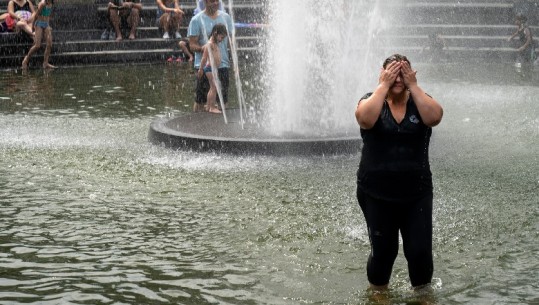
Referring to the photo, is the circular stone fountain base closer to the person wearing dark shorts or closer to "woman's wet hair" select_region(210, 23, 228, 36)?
the person wearing dark shorts

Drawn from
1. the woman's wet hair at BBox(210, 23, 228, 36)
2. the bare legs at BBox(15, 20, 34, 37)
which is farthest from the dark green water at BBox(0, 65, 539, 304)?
the bare legs at BBox(15, 20, 34, 37)

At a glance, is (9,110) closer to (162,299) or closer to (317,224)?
(317,224)

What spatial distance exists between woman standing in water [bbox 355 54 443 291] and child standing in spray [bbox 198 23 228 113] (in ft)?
24.9

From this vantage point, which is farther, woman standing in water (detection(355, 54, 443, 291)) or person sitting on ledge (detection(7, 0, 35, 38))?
person sitting on ledge (detection(7, 0, 35, 38))

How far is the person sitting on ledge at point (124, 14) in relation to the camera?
941 inches

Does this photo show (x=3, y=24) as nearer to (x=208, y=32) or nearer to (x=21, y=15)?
(x=21, y=15)

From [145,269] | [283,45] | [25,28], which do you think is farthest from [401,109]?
[25,28]

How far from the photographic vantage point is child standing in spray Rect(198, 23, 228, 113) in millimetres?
13250

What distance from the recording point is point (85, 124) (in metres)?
13.8

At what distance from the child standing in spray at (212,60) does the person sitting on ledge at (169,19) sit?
10788mm

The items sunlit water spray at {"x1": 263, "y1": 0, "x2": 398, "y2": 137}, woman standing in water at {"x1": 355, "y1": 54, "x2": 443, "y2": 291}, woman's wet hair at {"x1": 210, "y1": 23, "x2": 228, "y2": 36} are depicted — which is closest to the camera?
woman standing in water at {"x1": 355, "y1": 54, "x2": 443, "y2": 291}

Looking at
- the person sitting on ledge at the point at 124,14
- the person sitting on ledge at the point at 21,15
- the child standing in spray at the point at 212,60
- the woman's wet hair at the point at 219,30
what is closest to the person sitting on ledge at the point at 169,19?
the person sitting on ledge at the point at 124,14

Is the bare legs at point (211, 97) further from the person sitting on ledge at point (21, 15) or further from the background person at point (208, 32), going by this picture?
the person sitting on ledge at point (21, 15)

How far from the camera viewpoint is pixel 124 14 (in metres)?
24.2
